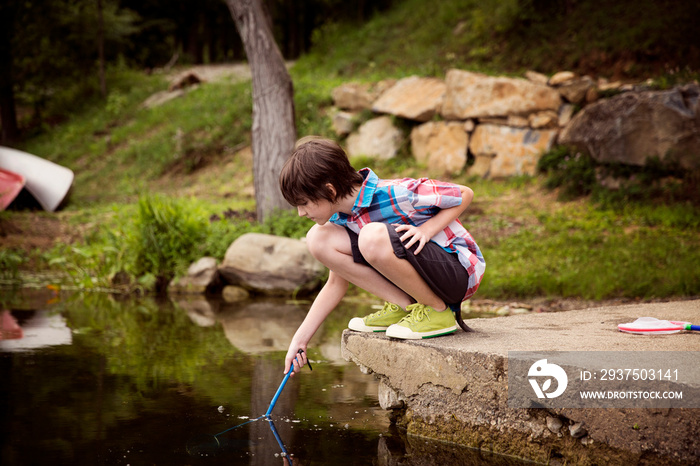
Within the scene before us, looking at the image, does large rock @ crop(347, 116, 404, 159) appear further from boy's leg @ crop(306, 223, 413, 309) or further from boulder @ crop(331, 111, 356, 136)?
boy's leg @ crop(306, 223, 413, 309)

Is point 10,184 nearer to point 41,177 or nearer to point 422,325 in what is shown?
point 41,177

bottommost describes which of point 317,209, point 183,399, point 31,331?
point 31,331

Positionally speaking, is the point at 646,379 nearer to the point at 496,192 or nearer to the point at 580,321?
the point at 580,321

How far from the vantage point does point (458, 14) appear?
1420 cm

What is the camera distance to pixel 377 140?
35.7ft

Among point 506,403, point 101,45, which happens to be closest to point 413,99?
point 506,403

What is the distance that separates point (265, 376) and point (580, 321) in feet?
5.68

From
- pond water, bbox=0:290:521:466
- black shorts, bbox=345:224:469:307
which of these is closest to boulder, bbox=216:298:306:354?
pond water, bbox=0:290:521:466

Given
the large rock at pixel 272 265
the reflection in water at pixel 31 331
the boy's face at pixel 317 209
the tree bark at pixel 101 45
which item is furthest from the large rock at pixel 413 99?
the tree bark at pixel 101 45

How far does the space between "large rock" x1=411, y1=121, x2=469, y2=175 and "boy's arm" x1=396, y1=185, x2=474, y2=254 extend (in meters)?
7.23

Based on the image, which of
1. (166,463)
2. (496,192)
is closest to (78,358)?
(166,463)

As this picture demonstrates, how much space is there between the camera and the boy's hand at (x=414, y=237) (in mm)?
2676

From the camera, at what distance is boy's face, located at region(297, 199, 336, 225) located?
271cm

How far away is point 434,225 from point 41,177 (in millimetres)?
10000
